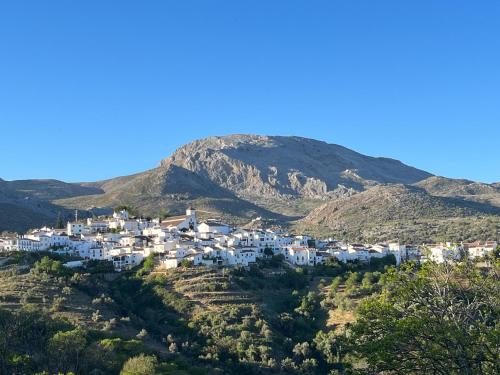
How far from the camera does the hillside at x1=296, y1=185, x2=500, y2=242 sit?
83500mm

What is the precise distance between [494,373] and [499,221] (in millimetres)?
85041

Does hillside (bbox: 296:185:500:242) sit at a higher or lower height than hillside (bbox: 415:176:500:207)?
lower

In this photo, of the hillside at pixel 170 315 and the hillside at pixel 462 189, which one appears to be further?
the hillside at pixel 462 189

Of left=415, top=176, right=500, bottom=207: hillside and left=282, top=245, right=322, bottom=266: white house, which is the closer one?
left=282, top=245, right=322, bottom=266: white house

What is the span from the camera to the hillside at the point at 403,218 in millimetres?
83500

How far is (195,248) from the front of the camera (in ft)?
182

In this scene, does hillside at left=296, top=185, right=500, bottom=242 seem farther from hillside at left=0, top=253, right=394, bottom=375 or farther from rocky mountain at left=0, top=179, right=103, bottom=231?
rocky mountain at left=0, top=179, right=103, bottom=231

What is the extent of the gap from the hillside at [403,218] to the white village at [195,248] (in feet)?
69.6

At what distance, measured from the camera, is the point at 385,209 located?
365 ft

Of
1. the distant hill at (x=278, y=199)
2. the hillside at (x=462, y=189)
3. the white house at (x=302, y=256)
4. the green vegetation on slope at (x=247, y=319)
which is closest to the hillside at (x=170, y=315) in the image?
the green vegetation on slope at (x=247, y=319)

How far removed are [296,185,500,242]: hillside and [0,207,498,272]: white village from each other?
69.6ft

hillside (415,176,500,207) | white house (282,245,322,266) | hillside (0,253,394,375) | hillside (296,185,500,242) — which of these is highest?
hillside (415,176,500,207)

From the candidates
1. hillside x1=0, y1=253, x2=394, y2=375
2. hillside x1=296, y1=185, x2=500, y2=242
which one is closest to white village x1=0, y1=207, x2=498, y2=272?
hillside x1=0, y1=253, x2=394, y2=375

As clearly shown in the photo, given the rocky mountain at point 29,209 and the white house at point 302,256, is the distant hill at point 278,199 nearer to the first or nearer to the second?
the rocky mountain at point 29,209
